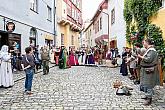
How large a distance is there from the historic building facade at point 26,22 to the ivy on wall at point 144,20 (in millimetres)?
6275

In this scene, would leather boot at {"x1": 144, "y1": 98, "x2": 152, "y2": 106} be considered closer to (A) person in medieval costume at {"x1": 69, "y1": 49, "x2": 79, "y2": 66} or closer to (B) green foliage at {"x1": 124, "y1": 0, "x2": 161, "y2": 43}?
(B) green foliage at {"x1": 124, "y1": 0, "x2": 161, "y2": 43}

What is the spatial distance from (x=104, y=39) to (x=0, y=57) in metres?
22.4

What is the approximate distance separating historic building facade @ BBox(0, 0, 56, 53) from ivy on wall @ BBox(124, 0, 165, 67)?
627 centimetres

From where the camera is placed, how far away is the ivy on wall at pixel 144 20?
1392cm

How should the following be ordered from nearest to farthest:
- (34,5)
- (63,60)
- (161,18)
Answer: (161,18) → (63,60) → (34,5)

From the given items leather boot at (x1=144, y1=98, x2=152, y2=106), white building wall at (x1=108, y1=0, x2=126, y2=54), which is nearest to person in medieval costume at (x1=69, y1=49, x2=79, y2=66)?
white building wall at (x1=108, y1=0, x2=126, y2=54)

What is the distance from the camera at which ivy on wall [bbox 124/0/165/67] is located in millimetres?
13917

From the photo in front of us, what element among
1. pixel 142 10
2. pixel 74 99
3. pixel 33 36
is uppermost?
pixel 142 10

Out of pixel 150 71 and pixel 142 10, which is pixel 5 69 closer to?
pixel 150 71

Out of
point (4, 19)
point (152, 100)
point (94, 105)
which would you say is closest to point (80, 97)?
point (94, 105)

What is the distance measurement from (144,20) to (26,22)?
24.2 feet

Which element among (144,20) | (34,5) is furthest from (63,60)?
(144,20)

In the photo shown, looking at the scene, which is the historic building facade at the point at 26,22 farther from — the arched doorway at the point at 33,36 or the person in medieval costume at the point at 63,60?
the person in medieval costume at the point at 63,60

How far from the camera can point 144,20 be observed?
16719 mm
